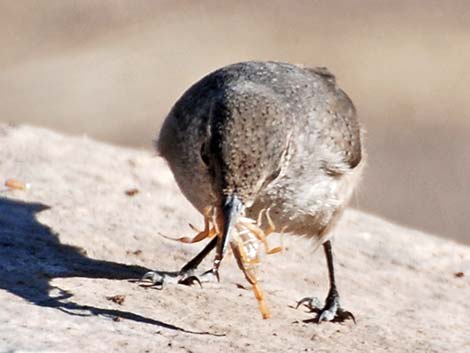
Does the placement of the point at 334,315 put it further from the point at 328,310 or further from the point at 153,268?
the point at 153,268

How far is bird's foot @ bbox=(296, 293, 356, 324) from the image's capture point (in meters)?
7.25

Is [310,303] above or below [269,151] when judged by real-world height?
below

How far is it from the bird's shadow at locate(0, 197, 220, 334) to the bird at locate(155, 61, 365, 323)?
496 millimetres

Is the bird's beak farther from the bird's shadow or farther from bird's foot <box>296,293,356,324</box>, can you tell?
bird's foot <box>296,293,356,324</box>

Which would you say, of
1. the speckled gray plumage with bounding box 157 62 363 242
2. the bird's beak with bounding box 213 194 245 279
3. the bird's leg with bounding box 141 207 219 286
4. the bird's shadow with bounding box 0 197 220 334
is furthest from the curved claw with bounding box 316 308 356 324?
the bird's beak with bounding box 213 194 245 279

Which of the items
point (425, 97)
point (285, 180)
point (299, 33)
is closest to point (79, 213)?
point (285, 180)

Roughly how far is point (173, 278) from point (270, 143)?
1589 millimetres

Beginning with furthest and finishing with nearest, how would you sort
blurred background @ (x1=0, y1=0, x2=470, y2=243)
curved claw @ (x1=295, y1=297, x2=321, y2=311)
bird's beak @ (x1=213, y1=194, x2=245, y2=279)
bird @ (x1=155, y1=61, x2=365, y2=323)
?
blurred background @ (x1=0, y1=0, x2=470, y2=243)
curved claw @ (x1=295, y1=297, x2=321, y2=311)
bird @ (x1=155, y1=61, x2=365, y2=323)
bird's beak @ (x1=213, y1=194, x2=245, y2=279)

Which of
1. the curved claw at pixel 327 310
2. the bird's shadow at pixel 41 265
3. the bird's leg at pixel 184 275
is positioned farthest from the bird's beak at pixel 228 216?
the curved claw at pixel 327 310

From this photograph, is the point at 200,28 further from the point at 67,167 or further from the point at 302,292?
the point at 302,292

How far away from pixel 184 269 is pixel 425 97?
11632 mm

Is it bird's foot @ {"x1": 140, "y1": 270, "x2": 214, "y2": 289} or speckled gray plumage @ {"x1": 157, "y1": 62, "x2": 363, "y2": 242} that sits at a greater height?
speckled gray plumage @ {"x1": 157, "y1": 62, "x2": 363, "y2": 242}

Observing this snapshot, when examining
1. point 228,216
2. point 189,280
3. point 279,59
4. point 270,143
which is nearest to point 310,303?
point 189,280

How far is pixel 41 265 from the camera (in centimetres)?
709
